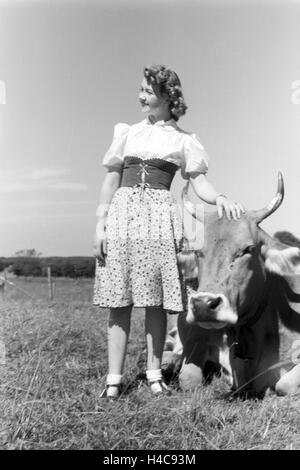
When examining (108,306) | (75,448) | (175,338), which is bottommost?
(175,338)

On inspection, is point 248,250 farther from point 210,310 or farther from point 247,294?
point 210,310

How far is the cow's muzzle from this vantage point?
325 centimetres

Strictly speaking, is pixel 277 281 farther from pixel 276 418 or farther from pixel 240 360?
pixel 276 418

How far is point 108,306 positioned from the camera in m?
3.78

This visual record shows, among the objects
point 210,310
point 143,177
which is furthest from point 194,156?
point 210,310

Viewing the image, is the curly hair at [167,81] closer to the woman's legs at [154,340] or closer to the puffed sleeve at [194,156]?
the puffed sleeve at [194,156]

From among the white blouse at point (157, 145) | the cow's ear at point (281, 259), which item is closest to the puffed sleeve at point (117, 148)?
the white blouse at point (157, 145)

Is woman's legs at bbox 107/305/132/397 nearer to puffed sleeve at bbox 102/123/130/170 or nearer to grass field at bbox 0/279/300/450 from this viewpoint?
grass field at bbox 0/279/300/450

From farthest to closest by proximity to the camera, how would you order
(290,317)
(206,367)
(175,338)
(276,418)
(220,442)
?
(175,338) < (206,367) < (290,317) < (276,418) < (220,442)

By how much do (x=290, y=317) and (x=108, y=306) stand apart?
1295 millimetres

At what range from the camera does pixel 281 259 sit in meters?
3.90

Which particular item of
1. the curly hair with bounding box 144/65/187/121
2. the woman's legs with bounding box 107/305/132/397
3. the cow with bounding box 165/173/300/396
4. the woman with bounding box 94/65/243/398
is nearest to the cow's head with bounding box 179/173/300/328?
the cow with bounding box 165/173/300/396

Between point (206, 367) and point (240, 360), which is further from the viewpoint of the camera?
point (206, 367)
